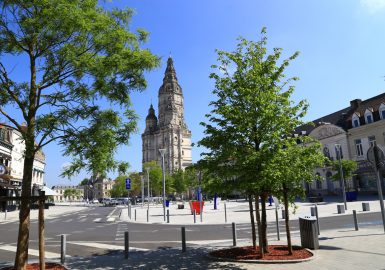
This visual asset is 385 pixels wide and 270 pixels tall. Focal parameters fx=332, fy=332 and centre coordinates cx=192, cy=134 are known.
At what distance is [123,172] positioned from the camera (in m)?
9.42

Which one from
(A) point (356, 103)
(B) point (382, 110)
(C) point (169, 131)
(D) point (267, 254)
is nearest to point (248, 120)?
(D) point (267, 254)

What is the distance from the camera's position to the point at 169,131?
147m

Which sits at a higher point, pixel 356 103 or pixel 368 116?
pixel 356 103

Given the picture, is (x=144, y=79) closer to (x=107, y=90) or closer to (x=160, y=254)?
(x=107, y=90)

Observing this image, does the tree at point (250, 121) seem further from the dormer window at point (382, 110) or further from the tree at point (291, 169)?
the dormer window at point (382, 110)

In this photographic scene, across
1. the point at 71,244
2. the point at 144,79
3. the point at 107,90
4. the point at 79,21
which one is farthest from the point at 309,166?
the point at 71,244

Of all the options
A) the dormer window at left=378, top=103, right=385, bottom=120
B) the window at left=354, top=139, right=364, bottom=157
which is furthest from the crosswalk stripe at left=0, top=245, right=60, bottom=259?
the window at left=354, top=139, right=364, bottom=157

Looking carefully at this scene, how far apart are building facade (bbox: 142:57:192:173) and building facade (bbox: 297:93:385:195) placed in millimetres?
94074

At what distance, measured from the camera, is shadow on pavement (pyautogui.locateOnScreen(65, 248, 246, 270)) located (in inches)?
370

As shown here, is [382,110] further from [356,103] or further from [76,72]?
[76,72]

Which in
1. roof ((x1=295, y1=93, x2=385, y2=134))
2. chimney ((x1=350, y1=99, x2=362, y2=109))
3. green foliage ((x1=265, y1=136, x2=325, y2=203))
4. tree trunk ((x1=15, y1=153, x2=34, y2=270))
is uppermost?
chimney ((x1=350, y1=99, x2=362, y2=109))

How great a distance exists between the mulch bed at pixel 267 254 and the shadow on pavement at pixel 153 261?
53cm

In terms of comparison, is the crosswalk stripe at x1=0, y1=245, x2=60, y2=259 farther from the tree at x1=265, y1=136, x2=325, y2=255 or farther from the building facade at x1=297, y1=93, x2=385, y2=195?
the building facade at x1=297, y1=93, x2=385, y2=195

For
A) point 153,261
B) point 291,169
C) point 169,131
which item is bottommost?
point 153,261
